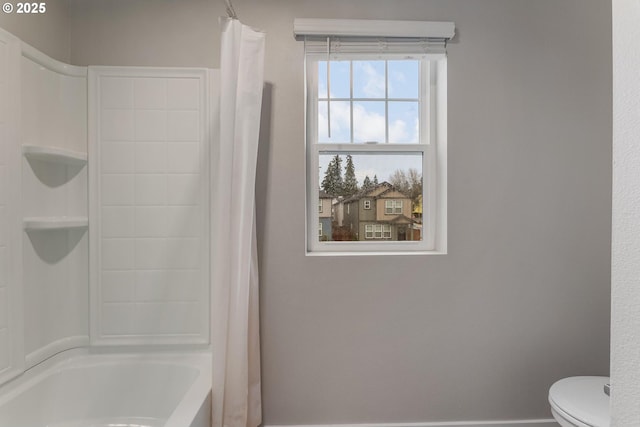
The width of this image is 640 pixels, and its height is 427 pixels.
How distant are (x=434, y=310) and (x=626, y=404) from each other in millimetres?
1237

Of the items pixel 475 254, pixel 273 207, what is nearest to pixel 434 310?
pixel 475 254

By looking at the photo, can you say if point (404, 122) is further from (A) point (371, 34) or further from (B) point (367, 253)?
(B) point (367, 253)

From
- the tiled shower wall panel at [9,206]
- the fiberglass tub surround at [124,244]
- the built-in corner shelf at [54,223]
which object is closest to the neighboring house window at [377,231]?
the fiberglass tub surround at [124,244]

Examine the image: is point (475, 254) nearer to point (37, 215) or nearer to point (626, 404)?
point (626, 404)

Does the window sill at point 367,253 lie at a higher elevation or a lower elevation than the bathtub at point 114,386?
higher

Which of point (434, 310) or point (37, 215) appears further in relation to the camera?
point (434, 310)

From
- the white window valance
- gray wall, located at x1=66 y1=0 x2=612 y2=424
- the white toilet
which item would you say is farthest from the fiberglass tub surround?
the white toilet

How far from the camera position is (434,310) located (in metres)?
1.74

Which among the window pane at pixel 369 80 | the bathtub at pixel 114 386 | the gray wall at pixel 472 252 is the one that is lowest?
the bathtub at pixel 114 386

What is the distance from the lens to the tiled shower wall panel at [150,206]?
1678 mm

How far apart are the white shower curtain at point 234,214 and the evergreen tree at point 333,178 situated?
0.51m

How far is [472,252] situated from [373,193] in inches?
22.6

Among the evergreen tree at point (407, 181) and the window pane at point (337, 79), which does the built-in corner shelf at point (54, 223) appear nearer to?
the window pane at point (337, 79)

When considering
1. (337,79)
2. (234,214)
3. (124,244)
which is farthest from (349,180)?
(124,244)
